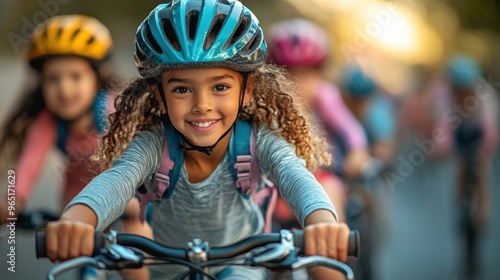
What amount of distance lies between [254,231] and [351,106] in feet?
18.0

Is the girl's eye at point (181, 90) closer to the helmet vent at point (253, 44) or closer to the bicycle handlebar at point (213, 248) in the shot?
the helmet vent at point (253, 44)

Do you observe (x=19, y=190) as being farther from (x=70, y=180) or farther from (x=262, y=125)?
(x=262, y=125)

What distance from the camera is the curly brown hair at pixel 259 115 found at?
385 centimetres

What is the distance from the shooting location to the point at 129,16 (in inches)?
772

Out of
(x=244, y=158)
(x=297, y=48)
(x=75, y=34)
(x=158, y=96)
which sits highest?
(x=297, y=48)

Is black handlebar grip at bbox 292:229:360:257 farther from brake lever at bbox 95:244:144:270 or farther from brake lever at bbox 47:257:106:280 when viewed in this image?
brake lever at bbox 47:257:106:280

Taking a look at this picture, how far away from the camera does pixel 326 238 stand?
3139 millimetres

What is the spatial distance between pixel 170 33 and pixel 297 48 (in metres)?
4.82

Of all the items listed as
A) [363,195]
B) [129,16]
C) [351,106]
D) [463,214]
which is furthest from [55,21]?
[129,16]

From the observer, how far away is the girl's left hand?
3.13 metres

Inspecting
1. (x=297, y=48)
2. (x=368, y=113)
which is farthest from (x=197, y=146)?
(x=368, y=113)

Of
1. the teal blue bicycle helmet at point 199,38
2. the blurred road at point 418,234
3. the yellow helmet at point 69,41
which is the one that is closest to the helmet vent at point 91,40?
the yellow helmet at point 69,41

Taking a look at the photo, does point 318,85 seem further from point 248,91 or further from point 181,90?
point 181,90

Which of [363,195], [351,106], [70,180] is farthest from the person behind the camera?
[351,106]
